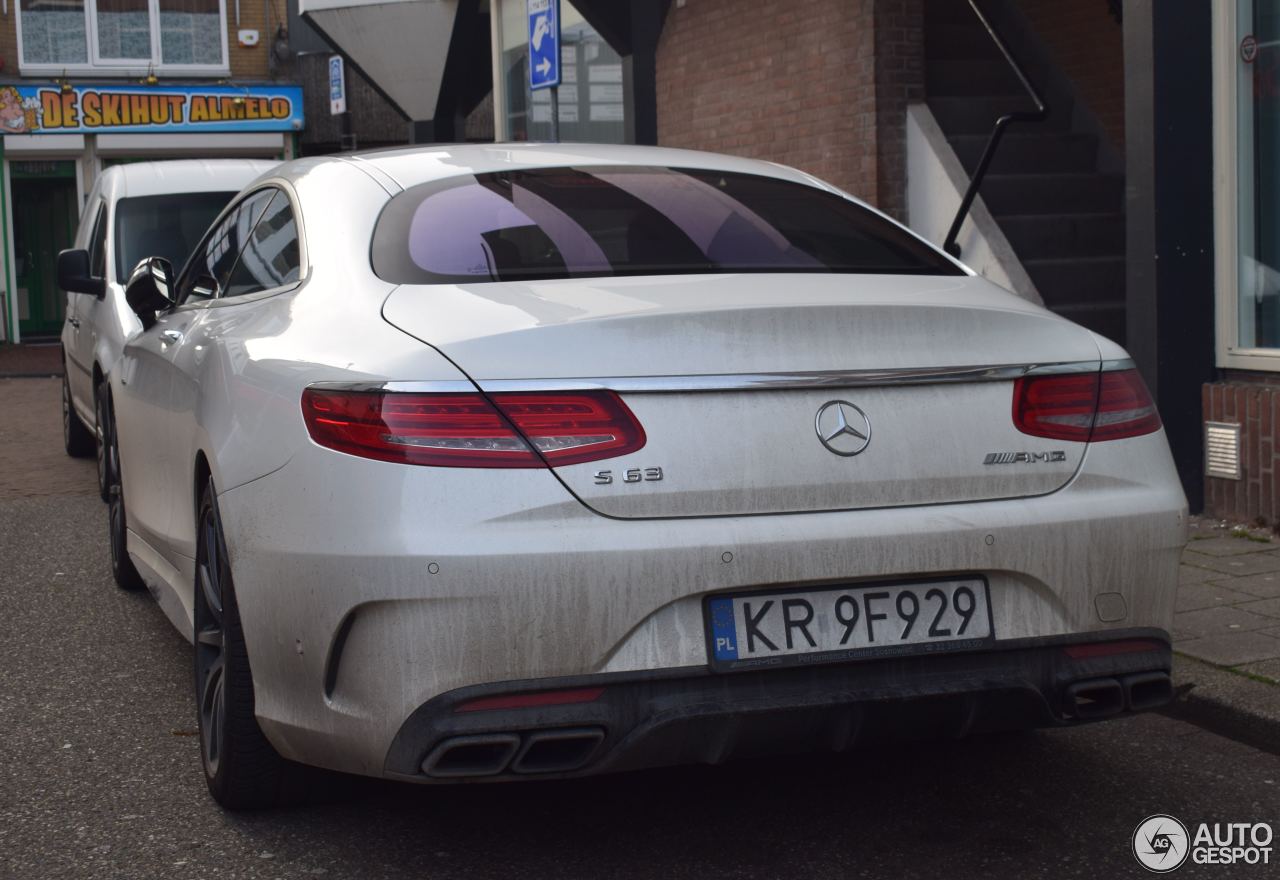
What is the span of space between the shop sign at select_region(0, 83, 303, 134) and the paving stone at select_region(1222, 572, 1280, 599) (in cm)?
2490

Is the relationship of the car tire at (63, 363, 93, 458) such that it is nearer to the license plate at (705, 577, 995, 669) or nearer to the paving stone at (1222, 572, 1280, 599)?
the paving stone at (1222, 572, 1280, 599)

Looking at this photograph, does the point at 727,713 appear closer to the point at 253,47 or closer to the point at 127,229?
the point at 127,229

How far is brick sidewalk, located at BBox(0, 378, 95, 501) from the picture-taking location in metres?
10.1

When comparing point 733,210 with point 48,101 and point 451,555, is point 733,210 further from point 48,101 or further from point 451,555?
point 48,101

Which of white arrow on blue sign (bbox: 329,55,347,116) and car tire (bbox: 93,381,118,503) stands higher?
white arrow on blue sign (bbox: 329,55,347,116)

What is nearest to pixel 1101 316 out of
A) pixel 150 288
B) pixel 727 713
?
pixel 150 288

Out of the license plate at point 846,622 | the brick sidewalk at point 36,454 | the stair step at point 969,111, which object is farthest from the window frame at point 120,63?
the license plate at point 846,622

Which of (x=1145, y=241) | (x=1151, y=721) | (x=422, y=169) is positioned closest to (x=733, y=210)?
(x=422, y=169)

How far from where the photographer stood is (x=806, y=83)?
11414 millimetres

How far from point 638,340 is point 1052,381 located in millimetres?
876

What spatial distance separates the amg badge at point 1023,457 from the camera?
3318mm

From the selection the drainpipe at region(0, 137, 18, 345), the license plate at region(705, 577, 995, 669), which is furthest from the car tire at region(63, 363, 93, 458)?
the drainpipe at region(0, 137, 18, 345)

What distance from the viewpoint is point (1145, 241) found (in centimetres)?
739

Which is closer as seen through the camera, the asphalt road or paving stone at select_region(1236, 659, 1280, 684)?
the asphalt road
